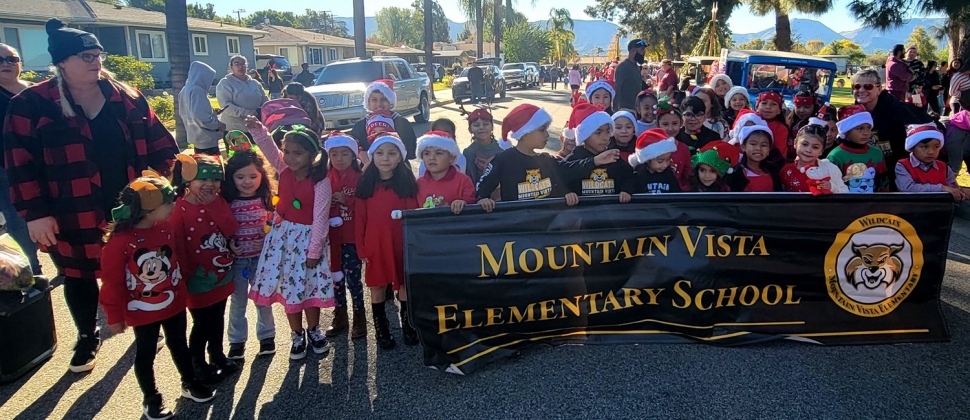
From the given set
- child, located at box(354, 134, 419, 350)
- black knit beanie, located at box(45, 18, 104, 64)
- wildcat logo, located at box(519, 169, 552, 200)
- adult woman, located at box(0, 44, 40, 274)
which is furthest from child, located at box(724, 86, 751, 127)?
adult woman, located at box(0, 44, 40, 274)

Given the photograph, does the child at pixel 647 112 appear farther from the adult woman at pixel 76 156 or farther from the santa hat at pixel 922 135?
the adult woman at pixel 76 156

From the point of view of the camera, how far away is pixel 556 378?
11.0 feet

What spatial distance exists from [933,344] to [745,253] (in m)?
1.34

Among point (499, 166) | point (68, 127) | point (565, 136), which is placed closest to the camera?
point (68, 127)

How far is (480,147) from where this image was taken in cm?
480

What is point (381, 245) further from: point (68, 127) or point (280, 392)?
point (68, 127)

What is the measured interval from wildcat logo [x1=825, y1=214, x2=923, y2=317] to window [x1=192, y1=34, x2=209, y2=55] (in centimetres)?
3755

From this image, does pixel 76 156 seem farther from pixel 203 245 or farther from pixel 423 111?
pixel 423 111

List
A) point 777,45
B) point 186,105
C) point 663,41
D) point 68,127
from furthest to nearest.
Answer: point 663,41 < point 777,45 < point 186,105 < point 68,127

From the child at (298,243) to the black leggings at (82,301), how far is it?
37.8 inches

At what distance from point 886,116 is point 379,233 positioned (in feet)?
14.9

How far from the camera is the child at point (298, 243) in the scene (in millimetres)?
3523

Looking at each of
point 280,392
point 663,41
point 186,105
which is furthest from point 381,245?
point 663,41

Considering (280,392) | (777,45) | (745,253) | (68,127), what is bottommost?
(280,392)
